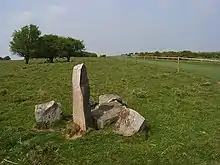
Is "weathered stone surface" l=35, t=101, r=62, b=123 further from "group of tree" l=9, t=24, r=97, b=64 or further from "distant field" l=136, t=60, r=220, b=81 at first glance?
"group of tree" l=9, t=24, r=97, b=64

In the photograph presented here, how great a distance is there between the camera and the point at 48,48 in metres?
51.5

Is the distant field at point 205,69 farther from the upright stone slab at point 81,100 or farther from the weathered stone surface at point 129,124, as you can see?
the upright stone slab at point 81,100

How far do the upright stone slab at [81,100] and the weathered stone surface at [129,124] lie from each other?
35.6 inches

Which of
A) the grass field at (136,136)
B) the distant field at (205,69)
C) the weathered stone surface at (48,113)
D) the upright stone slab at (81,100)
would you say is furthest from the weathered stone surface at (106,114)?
the distant field at (205,69)

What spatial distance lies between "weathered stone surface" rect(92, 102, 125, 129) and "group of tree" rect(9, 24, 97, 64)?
130 feet

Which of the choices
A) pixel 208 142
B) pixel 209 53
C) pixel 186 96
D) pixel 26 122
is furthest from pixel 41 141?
pixel 209 53

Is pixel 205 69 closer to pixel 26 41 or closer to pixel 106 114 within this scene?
pixel 106 114

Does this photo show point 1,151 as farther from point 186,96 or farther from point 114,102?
point 186,96

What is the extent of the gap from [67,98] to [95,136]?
639 centimetres

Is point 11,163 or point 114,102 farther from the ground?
point 114,102

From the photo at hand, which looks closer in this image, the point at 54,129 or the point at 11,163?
the point at 11,163

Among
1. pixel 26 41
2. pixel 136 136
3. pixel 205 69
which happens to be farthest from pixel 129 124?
pixel 26 41

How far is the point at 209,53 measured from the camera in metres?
54.2

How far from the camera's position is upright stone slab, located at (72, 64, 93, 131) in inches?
395
